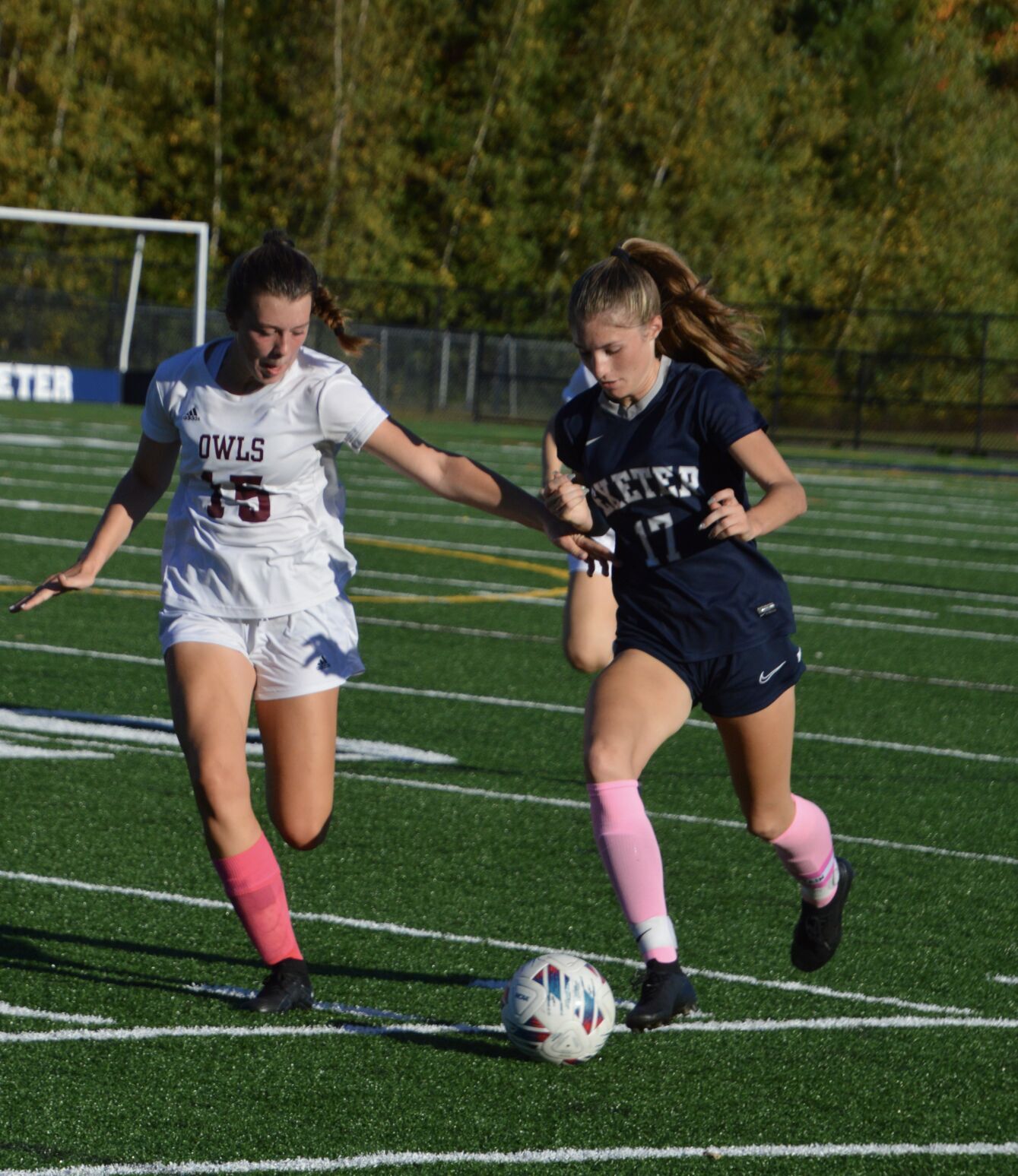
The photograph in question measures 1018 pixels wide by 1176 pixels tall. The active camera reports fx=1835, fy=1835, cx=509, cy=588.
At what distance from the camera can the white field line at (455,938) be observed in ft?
16.9

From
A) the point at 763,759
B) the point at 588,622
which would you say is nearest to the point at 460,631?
the point at 588,622

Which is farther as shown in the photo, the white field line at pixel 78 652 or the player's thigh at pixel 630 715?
the white field line at pixel 78 652

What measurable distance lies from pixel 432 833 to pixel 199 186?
→ 39031 mm

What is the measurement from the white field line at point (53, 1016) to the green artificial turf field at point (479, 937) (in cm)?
1

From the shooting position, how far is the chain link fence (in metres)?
36.9

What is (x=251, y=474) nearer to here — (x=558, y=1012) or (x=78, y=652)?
(x=558, y=1012)

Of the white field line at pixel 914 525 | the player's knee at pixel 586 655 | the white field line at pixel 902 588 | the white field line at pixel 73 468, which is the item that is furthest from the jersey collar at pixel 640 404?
the white field line at pixel 73 468

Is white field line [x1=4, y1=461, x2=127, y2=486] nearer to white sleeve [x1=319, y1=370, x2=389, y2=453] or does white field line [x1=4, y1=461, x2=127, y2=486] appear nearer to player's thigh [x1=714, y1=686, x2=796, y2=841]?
white sleeve [x1=319, y1=370, x2=389, y2=453]

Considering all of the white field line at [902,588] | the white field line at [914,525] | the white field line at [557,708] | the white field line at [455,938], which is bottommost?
the white field line at [914,525]

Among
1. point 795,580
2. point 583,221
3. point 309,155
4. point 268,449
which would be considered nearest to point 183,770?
point 268,449

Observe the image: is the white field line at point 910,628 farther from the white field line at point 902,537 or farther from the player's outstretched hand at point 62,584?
the player's outstretched hand at point 62,584

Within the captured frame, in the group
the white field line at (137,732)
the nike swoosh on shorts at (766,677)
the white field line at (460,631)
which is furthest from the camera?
the white field line at (460,631)

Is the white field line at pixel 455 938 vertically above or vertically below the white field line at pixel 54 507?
above

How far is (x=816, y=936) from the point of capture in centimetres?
527
